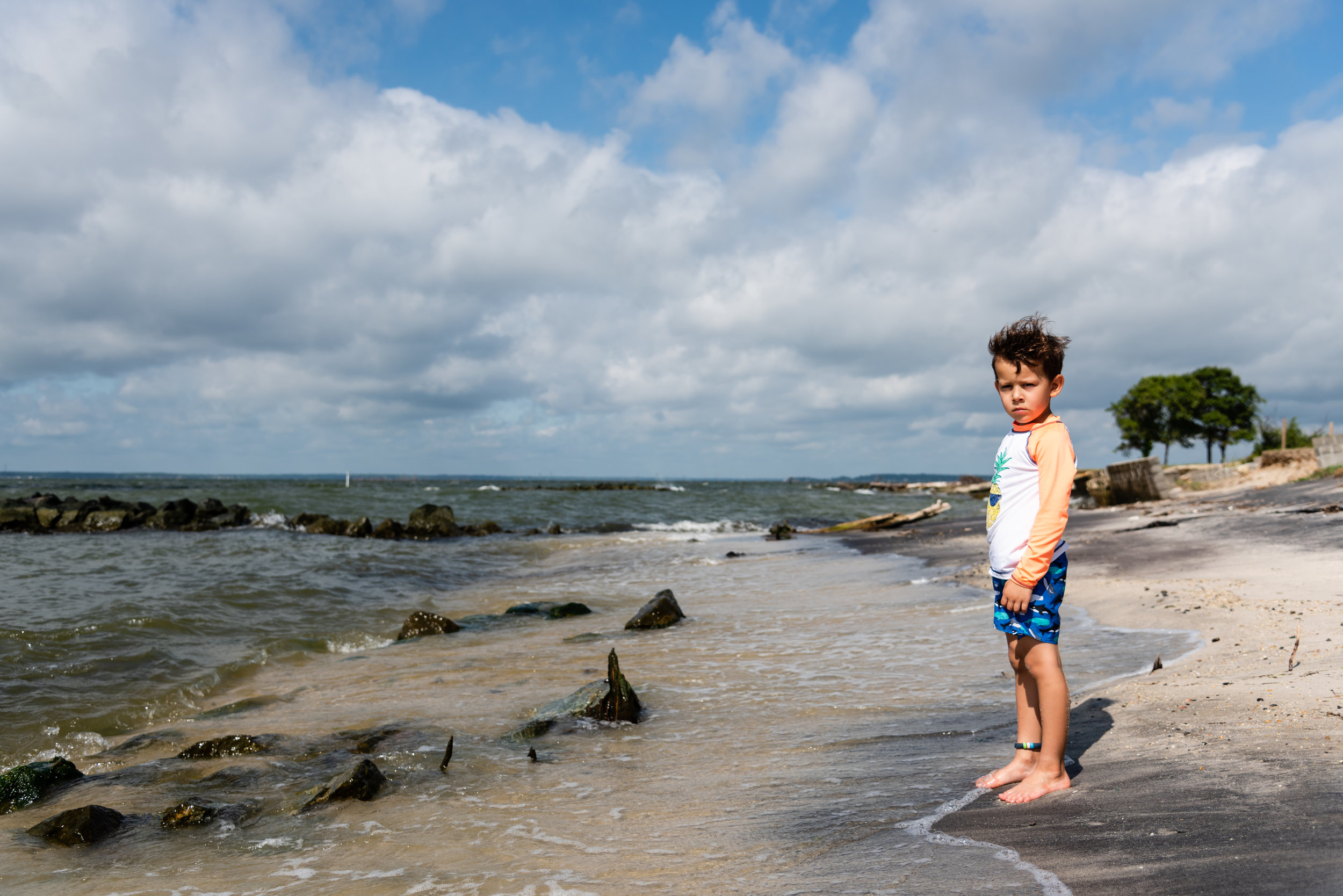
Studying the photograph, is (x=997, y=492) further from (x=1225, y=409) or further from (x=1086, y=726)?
(x=1225, y=409)

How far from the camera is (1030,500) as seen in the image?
319cm

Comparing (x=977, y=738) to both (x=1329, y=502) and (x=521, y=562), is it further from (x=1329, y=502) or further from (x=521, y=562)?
(x=521, y=562)

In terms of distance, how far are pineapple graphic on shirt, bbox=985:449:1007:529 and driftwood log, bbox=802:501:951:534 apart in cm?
2272

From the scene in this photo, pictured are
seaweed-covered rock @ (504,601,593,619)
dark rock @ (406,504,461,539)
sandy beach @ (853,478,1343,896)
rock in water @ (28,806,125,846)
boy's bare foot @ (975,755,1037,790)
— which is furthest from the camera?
dark rock @ (406,504,461,539)

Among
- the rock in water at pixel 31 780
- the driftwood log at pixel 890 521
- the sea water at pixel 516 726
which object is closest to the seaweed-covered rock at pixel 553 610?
the sea water at pixel 516 726

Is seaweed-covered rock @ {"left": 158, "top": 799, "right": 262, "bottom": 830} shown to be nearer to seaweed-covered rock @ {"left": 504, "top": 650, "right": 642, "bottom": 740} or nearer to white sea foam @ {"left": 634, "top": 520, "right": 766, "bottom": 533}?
seaweed-covered rock @ {"left": 504, "top": 650, "right": 642, "bottom": 740}

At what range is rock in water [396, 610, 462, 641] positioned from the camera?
9.62m

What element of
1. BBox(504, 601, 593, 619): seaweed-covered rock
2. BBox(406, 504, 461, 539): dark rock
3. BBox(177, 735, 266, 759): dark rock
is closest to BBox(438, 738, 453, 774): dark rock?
BBox(177, 735, 266, 759): dark rock

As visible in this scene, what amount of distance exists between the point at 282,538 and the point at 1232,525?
81.3 ft

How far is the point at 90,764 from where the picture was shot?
5.25m

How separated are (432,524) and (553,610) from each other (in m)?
19.2

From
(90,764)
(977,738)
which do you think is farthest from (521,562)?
(977,738)

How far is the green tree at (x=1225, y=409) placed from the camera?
53594 mm

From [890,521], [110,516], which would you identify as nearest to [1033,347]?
[890,521]
